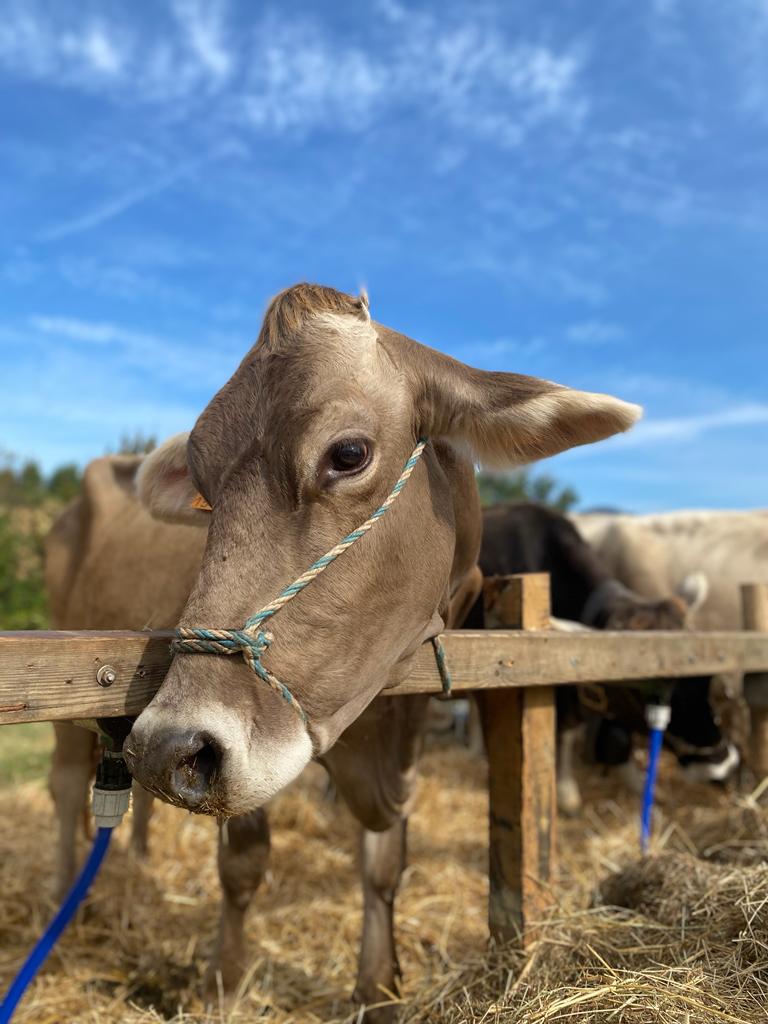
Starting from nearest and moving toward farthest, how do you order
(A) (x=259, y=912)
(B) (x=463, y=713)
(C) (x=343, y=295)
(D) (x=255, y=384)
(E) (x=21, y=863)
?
1. (D) (x=255, y=384)
2. (C) (x=343, y=295)
3. (A) (x=259, y=912)
4. (E) (x=21, y=863)
5. (B) (x=463, y=713)

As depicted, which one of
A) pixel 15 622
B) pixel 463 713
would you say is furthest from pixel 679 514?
pixel 15 622

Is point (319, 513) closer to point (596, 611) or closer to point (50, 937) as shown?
point (50, 937)

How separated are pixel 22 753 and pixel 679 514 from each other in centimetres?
756

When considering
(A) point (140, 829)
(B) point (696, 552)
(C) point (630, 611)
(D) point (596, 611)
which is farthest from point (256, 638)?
(B) point (696, 552)

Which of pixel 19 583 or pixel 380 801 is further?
pixel 19 583

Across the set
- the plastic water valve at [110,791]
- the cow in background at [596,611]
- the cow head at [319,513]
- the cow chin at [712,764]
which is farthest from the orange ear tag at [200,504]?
the cow chin at [712,764]

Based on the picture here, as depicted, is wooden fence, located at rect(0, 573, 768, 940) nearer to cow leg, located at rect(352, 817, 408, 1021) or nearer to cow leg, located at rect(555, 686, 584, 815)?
cow leg, located at rect(352, 817, 408, 1021)

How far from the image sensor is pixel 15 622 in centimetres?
1385

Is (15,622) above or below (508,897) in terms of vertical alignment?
above

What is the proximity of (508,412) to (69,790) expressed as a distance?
3.17 metres

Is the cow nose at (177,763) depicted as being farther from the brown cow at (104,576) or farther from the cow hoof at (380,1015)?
the cow hoof at (380,1015)

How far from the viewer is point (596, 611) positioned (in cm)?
586

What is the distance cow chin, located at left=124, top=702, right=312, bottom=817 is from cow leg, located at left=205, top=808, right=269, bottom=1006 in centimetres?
162

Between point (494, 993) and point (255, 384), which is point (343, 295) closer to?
point (255, 384)
